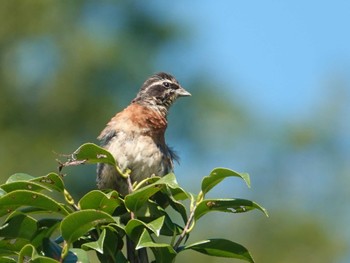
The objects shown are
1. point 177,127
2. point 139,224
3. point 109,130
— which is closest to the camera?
point 139,224

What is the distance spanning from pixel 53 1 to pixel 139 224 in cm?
2026

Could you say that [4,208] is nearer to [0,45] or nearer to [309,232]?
[309,232]

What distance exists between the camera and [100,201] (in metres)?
3.72

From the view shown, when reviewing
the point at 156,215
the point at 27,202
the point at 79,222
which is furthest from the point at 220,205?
the point at 27,202

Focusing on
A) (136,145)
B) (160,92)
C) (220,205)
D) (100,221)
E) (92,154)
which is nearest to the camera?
(100,221)

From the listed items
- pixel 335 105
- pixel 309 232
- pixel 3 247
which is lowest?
pixel 309 232

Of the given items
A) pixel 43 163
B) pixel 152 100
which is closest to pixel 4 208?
pixel 152 100

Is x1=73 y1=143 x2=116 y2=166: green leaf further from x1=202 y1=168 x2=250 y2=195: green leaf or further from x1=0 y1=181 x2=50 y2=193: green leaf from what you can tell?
x1=202 y1=168 x2=250 y2=195: green leaf

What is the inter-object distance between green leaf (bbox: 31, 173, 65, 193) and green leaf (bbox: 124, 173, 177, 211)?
0.82ft

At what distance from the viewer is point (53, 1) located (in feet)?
76.9

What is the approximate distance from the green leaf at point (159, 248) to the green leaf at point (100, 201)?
0.73ft

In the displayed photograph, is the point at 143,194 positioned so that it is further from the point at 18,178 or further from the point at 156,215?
the point at 18,178

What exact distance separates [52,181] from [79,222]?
35 centimetres

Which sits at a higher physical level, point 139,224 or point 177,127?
point 139,224
